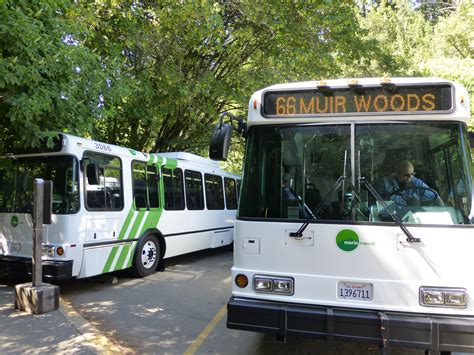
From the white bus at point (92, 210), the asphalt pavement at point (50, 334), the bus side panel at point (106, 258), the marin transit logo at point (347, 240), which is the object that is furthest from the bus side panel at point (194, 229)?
the marin transit logo at point (347, 240)

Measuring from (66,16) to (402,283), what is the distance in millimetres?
8040

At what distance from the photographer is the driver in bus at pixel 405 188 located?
14.0 ft

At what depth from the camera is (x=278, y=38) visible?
13172 millimetres

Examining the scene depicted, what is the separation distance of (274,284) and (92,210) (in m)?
4.61

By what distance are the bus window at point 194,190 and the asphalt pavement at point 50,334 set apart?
18.1 feet

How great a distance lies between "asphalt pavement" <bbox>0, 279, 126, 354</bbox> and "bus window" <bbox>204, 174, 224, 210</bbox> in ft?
22.4

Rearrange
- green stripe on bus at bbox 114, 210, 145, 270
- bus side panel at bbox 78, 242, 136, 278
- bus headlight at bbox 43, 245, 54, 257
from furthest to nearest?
1. green stripe on bus at bbox 114, 210, 145, 270
2. bus side panel at bbox 78, 242, 136, 278
3. bus headlight at bbox 43, 245, 54, 257

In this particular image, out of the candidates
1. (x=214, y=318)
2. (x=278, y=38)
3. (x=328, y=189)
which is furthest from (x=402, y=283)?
(x=278, y=38)

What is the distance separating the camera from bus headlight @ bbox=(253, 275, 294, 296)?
4316 millimetres

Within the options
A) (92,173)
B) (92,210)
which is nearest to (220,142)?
(92,173)

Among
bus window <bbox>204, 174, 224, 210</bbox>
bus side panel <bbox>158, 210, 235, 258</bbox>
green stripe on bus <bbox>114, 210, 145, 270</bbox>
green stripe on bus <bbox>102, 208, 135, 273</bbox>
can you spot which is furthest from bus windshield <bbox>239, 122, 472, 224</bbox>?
bus window <bbox>204, 174, 224, 210</bbox>

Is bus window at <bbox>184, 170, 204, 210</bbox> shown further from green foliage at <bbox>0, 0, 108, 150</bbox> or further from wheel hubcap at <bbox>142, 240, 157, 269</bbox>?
green foliage at <bbox>0, 0, 108, 150</bbox>

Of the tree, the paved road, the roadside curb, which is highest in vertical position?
the tree

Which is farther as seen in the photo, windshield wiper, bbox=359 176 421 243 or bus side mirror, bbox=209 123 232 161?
bus side mirror, bbox=209 123 232 161
